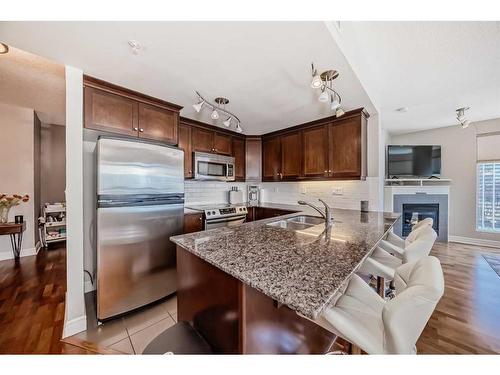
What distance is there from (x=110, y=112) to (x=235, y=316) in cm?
214

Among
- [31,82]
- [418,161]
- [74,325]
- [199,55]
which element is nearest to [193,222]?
[74,325]

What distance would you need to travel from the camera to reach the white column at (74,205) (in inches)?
66.0

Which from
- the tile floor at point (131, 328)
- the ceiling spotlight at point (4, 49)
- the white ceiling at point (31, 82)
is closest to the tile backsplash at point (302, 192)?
the tile floor at point (131, 328)

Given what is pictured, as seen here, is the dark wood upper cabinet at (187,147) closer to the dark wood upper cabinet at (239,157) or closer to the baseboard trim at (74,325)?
the dark wood upper cabinet at (239,157)

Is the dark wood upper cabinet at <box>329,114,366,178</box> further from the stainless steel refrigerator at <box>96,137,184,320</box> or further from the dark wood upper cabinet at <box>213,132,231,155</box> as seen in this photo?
the stainless steel refrigerator at <box>96,137,184,320</box>

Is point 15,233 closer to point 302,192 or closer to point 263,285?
point 263,285

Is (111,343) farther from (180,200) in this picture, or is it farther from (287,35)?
(287,35)

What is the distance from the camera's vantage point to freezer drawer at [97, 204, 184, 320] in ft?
5.85

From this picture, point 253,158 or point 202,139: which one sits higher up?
point 202,139

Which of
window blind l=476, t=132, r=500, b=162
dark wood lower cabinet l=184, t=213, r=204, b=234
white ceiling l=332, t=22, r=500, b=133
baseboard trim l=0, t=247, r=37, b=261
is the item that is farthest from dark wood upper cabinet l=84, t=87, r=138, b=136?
window blind l=476, t=132, r=500, b=162

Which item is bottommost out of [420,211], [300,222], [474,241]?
[474,241]

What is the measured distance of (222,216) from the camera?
9.49 ft

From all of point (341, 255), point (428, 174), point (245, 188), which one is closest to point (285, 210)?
point (245, 188)
